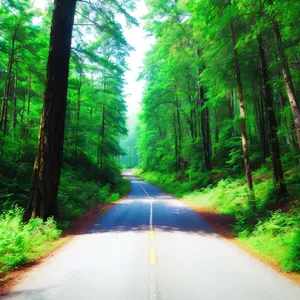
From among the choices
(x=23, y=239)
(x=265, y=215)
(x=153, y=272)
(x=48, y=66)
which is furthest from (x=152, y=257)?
(x=48, y=66)

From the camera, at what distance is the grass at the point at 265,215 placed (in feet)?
21.6

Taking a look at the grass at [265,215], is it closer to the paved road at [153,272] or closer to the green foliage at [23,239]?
the paved road at [153,272]

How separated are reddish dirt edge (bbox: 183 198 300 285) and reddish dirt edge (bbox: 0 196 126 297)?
19.1ft

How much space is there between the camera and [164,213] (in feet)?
45.4

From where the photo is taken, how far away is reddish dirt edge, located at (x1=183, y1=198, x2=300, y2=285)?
5480mm

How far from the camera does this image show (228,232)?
9734mm

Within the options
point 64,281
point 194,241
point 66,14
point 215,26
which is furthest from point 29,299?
point 215,26

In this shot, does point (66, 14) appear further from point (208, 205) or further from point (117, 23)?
point (208, 205)

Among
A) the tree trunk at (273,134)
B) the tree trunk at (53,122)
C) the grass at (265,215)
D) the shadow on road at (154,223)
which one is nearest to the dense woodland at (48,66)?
Result: the tree trunk at (53,122)

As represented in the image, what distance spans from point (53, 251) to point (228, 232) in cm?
676

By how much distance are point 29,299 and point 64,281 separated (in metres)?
0.86

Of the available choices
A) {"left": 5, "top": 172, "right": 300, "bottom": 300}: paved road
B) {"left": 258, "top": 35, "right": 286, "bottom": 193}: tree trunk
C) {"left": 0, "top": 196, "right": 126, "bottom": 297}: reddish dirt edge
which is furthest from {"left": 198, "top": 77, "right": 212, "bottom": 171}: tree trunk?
{"left": 5, "top": 172, "right": 300, "bottom": 300}: paved road

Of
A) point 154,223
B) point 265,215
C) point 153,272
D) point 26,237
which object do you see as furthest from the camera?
point 154,223

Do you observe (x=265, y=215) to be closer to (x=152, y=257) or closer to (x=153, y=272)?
(x=152, y=257)
